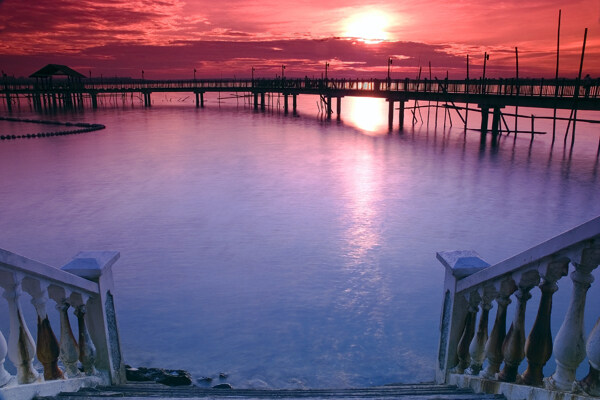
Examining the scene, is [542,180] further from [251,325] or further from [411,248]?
[251,325]

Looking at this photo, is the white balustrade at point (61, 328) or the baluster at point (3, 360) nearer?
the baluster at point (3, 360)

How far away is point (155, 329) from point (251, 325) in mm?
1373

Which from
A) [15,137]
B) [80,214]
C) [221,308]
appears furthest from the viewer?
[15,137]

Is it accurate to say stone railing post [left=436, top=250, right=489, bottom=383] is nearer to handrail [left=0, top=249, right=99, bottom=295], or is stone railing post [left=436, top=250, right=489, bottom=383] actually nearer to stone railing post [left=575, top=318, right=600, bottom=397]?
stone railing post [left=575, top=318, right=600, bottom=397]

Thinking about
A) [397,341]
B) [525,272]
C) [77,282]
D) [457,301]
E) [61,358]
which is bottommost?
[397,341]

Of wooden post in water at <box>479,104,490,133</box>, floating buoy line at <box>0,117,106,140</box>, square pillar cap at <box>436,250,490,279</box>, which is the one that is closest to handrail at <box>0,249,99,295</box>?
square pillar cap at <box>436,250,490,279</box>

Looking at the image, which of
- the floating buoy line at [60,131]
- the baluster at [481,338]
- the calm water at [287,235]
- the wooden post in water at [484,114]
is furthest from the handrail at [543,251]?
the floating buoy line at [60,131]

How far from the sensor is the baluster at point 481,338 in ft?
9.93

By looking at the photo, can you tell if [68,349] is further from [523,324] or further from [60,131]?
[60,131]

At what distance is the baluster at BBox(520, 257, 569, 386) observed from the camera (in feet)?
7.59

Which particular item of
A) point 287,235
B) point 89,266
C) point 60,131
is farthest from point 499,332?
point 60,131

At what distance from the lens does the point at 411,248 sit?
9688 mm

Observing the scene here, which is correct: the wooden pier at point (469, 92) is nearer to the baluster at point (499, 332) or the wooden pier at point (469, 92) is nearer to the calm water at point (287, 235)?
the calm water at point (287, 235)

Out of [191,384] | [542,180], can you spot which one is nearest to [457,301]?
[191,384]
